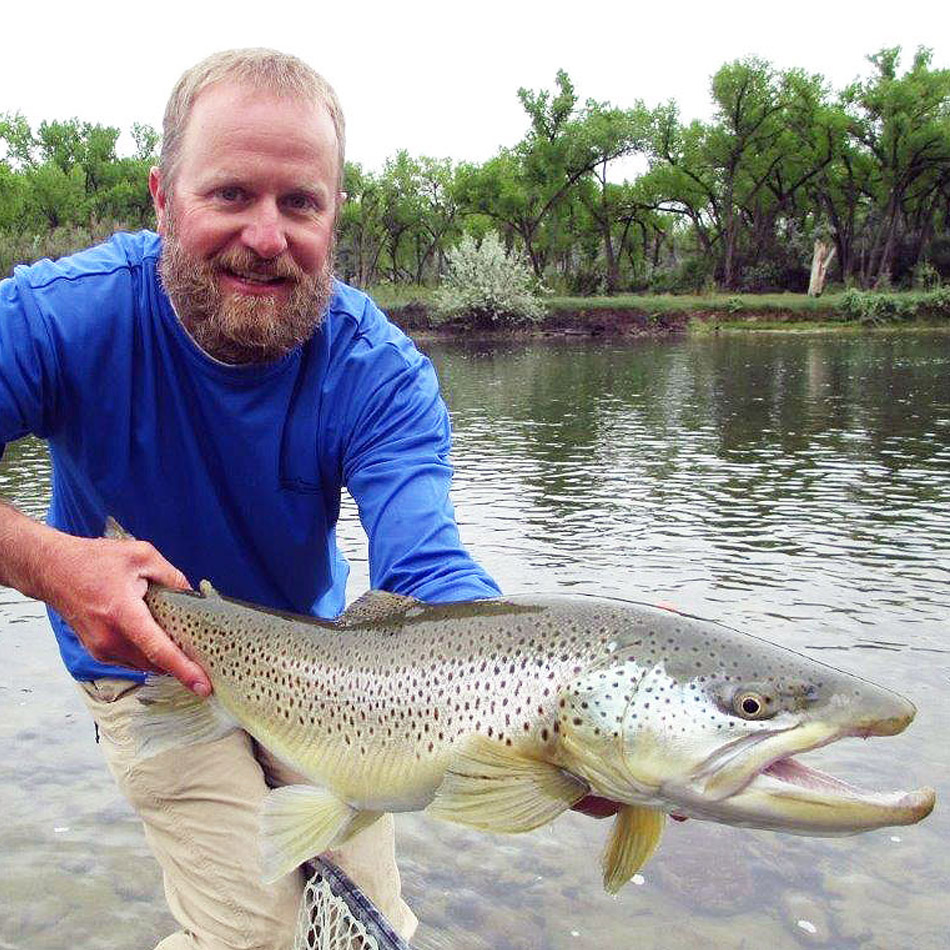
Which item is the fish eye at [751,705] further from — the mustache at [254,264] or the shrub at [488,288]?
the shrub at [488,288]

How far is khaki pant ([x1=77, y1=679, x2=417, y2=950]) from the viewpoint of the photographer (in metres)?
3.79

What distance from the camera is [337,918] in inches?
136

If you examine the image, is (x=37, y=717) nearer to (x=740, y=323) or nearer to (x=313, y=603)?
(x=313, y=603)

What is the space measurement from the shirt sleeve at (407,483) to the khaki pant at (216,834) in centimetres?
103

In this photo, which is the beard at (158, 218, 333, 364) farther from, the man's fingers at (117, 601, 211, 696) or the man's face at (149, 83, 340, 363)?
the man's fingers at (117, 601, 211, 696)

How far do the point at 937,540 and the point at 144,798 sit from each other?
12.4m

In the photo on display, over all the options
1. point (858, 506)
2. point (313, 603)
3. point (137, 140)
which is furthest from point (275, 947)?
point (137, 140)

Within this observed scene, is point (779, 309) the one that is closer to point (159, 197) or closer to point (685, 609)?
point (685, 609)

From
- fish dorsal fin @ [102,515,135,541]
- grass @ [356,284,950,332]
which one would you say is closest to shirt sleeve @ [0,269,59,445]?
fish dorsal fin @ [102,515,135,541]

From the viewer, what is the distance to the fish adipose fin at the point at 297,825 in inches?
117

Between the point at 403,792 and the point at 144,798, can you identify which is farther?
the point at 144,798

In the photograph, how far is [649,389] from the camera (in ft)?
110

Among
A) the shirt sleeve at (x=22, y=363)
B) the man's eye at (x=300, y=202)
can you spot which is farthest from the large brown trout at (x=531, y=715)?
the man's eye at (x=300, y=202)

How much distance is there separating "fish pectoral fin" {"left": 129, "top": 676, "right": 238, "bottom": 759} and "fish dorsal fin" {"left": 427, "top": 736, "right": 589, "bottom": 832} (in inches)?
48.2
